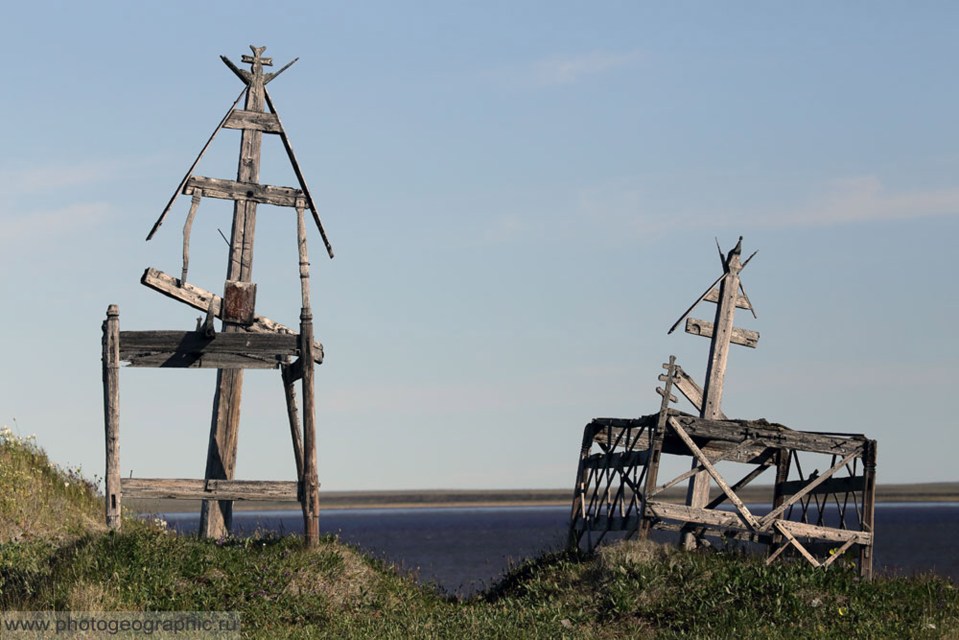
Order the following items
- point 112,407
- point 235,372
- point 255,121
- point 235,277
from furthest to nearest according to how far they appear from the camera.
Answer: point 235,372 < point 255,121 < point 235,277 < point 112,407

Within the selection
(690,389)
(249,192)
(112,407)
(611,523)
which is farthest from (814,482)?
(112,407)

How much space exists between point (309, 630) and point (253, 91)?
10.6 m

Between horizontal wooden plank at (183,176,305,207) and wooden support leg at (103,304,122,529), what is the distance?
10.1ft

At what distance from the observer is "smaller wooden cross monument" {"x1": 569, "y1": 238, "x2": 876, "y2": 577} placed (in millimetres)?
22547

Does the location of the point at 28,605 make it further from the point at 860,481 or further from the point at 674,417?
the point at 860,481

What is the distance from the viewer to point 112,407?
2059 cm

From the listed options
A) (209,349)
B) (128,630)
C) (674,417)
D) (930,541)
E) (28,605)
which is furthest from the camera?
(930,541)

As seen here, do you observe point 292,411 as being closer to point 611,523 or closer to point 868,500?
point 611,523

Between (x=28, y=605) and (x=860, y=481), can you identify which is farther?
(x=860, y=481)

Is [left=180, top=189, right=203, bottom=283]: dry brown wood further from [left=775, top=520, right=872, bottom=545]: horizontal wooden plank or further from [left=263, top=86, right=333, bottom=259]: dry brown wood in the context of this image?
[left=775, top=520, right=872, bottom=545]: horizontal wooden plank

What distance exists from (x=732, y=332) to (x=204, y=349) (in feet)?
36.4

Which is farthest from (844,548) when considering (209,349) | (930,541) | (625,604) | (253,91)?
(930,541)

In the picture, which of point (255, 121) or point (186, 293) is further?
point (255, 121)

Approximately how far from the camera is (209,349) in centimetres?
2095
